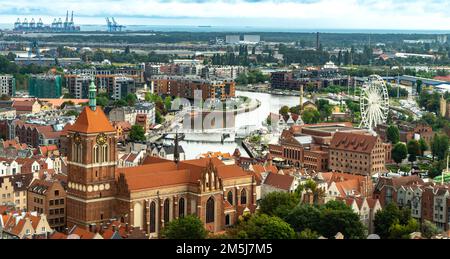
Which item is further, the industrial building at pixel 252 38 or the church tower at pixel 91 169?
the industrial building at pixel 252 38

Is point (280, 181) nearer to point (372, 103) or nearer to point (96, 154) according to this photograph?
point (96, 154)

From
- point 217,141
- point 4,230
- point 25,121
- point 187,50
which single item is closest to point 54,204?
point 4,230

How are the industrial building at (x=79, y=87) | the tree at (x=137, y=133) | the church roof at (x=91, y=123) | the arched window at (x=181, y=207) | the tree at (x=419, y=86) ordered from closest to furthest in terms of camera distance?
the church roof at (x=91, y=123), the arched window at (x=181, y=207), the tree at (x=137, y=133), the industrial building at (x=79, y=87), the tree at (x=419, y=86)

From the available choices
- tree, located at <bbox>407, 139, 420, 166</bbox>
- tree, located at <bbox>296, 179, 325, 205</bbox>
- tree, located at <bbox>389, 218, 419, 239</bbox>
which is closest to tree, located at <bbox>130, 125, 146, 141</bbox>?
tree, located at <bbox>407, 139, 420, 166</bbox>

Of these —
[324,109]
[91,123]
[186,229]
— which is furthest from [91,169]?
[324,109]

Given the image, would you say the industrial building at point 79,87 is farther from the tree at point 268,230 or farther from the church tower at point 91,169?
the tree at point 268,230

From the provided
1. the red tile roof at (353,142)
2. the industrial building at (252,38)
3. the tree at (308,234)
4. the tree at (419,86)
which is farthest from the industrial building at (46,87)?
the industrial building at (252,38)
